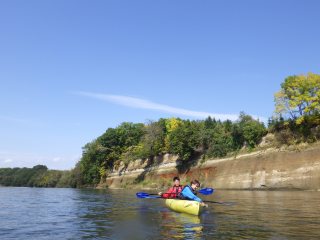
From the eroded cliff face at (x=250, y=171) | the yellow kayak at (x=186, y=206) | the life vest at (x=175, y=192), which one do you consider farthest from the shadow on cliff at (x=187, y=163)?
the yellow kayak at (x=186, y=206)

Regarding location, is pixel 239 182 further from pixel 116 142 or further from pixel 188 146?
A: pixel 116 142

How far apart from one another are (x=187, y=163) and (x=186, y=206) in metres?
50.1

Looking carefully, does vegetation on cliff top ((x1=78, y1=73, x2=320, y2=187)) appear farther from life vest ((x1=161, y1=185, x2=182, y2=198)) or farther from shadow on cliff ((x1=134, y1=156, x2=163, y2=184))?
life vest ((x1=161, y1=185, x2=182, y2=198))

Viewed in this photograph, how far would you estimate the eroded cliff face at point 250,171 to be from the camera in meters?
49.0

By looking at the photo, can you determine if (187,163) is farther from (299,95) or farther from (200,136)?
(299,95)

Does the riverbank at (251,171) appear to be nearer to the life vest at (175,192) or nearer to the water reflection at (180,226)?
the life vest at (175,192)

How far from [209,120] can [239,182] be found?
2175 cm

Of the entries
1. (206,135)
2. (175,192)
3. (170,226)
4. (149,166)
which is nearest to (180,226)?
(170,226)

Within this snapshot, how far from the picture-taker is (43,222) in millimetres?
19656

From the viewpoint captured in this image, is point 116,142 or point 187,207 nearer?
point 187,207

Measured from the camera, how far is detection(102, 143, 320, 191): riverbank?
4906cm

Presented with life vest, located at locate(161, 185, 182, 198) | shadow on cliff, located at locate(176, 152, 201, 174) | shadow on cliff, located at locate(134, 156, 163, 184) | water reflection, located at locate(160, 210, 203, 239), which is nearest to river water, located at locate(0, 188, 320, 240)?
water reflection, located at locate(160, 210, 203, 239)

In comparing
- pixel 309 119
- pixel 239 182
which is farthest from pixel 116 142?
pixel 309 119

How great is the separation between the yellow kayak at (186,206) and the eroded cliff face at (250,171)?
96.7 feet
